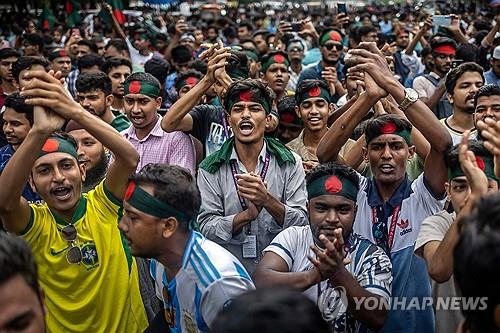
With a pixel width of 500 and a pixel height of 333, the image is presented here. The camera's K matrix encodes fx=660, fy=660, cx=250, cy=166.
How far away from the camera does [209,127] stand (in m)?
4.86

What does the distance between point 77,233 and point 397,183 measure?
70.9 inches

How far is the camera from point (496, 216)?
1.93 m

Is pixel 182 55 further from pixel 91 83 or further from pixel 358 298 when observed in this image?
pixel 358 298

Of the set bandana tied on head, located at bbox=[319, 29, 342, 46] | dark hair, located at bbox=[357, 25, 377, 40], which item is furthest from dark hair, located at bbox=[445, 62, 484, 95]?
dark hair, located at bbox=[357, 25, 377, 40]

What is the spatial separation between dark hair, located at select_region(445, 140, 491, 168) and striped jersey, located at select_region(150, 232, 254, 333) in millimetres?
1233

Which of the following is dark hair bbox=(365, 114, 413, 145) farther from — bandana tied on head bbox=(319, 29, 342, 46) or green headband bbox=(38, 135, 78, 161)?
bandana tied on head bbox=(319, 29, 342, 46)

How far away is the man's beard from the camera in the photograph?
4.45 meters

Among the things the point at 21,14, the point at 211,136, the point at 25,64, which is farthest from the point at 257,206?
the point at 21,14

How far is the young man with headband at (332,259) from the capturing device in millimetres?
2824

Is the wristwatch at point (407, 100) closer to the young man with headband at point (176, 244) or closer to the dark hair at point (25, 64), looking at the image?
the young man with headband at point (176, 244)

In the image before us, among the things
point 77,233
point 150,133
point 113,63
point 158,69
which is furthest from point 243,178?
point 158,69

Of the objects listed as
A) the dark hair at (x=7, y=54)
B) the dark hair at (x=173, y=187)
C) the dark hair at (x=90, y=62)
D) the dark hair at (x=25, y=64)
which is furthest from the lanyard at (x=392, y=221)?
the dark hair at (x=7, y=54)

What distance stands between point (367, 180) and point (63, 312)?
185 cm

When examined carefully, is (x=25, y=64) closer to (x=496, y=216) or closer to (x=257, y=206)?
(x=257, y=206)
